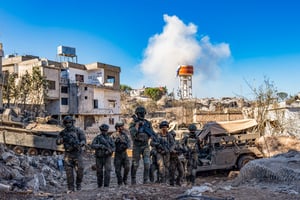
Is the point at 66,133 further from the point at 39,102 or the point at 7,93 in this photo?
the point at 39,102

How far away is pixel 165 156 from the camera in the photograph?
870 cm

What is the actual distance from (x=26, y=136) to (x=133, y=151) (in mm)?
13044

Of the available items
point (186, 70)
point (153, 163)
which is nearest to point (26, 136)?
point (153, 163)

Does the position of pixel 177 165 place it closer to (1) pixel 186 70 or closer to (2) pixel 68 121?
(2) pixel 68 121

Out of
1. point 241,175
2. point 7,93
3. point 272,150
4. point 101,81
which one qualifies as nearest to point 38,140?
point 7,93

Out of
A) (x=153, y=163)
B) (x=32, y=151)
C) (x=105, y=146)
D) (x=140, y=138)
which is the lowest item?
(x=32, y=151)

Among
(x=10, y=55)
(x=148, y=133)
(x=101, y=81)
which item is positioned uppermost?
(x=10, y=55)

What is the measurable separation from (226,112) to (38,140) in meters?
13.9

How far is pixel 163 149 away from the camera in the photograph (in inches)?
339

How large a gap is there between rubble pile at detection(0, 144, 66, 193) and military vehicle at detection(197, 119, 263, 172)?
5.13 meters

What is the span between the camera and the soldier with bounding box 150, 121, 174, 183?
8570 mm

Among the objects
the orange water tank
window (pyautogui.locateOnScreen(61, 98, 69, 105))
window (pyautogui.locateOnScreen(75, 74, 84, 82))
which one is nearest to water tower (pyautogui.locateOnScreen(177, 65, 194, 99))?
the orange water tank

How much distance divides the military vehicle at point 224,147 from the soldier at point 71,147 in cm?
486

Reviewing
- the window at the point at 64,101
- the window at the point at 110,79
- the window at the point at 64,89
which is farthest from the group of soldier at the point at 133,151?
the window at the point at 110,79
